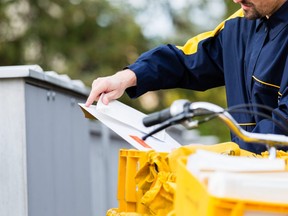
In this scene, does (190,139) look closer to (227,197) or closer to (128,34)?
(128,34)

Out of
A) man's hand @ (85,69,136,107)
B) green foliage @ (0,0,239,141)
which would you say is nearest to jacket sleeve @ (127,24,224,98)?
man's hand @ (85,69,136,107)

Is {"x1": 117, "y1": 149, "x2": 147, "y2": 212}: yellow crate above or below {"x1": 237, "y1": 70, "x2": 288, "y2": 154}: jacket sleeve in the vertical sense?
below

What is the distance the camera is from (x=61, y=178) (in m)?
5.31

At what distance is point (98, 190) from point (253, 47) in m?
3.44

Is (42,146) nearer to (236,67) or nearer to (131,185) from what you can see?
(236,67)

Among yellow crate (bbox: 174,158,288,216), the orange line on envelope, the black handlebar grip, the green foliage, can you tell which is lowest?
yellow crate (bbox: 174,158,288,216)

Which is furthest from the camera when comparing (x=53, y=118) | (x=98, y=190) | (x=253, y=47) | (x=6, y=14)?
(x=6, y=14)

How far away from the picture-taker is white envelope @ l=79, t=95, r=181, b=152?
361 centimetres

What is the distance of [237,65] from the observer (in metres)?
4.30

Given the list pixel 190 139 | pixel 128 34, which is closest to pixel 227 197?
pixel 190 139

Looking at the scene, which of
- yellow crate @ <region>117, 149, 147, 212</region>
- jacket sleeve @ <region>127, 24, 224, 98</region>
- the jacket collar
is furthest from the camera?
jacket sleeve @ <region>127, 24, 224, 98</region>

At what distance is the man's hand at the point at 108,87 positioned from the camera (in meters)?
3.93

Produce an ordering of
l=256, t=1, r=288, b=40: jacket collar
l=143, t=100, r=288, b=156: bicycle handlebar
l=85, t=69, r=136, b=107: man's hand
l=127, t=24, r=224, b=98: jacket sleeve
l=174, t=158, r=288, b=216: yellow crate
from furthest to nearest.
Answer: l=127, t=24, r=224, b=98: jacket sleeve → l=256, t=1, r=288, b=40: jacket collar → l=85, t=69, r=136, b=107: man's hand → l=143, t=100, r=288, b=156: bicycle handlebar → l=174, t=158, r=288, b=216: yellow crate

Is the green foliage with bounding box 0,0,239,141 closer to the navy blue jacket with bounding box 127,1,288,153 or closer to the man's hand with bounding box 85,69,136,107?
the navy blue jacket with bounding box 127,1,288,153
